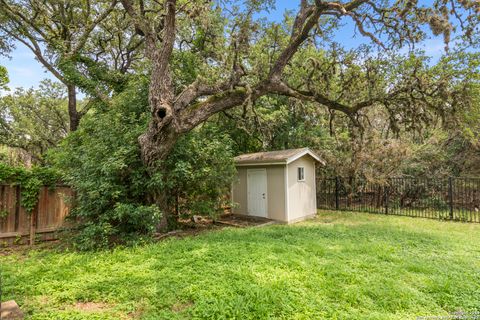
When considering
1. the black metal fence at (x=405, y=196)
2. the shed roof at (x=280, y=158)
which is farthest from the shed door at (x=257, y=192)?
the black metal fence at (x=405, y=196)

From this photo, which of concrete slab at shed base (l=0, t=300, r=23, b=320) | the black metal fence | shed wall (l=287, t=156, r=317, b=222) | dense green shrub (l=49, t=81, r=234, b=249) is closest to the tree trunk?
dense green shrub (l=49, t=81, r=234, b=249)

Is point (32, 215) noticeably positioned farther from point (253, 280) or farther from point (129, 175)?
point (253, 280)

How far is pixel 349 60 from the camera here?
8.35 metres

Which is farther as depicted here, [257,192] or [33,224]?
[257,192]

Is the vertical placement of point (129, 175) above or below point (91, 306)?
above

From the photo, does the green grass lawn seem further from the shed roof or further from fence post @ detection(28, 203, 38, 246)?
the shed roof

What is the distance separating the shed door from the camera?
9.83 m

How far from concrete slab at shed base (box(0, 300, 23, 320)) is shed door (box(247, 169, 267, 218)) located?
25.2 ft

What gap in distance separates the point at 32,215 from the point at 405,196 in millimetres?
13602

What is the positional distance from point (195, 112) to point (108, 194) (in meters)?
2.97

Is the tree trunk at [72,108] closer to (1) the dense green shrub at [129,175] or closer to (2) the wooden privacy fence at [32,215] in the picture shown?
(1) the dense green shrub at [129,175]

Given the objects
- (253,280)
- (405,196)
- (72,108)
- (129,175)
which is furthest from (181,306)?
(72,108)

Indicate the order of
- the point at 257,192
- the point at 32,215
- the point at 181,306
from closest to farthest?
the point at 181,306 → the point at 32,215 → the point at 257,192

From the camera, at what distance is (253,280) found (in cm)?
378
